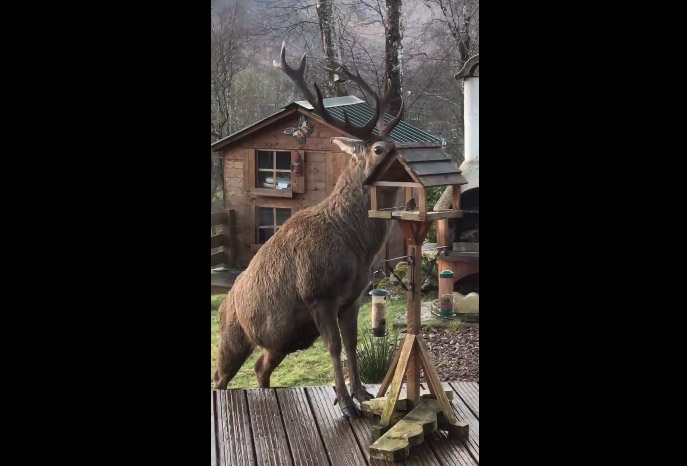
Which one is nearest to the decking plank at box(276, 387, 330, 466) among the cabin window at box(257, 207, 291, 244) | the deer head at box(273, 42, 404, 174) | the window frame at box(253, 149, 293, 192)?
the cabin window at box(257, 207, 291, 244)

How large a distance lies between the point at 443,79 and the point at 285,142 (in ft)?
2.40

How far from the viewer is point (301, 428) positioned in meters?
3.30

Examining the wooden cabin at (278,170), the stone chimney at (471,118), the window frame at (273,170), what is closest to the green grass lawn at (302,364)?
the wooden cabin at (278,170)

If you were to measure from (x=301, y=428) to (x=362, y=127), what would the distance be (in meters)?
1.23

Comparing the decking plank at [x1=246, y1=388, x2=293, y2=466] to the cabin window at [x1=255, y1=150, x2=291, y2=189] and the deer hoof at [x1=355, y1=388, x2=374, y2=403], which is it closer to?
the deer hoof at [x1=355, y1=388, x2=374, y2=403]

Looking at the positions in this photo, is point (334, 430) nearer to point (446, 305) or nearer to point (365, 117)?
point (446, 305)

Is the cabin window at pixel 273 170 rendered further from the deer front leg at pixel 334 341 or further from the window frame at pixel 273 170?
the deer front leg at pixel 334 341

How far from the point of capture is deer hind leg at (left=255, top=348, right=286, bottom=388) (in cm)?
354

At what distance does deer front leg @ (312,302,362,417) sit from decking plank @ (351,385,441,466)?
2.3 inches

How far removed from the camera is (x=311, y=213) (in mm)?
3426

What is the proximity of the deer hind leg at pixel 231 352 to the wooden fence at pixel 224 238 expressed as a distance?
0.94 feet

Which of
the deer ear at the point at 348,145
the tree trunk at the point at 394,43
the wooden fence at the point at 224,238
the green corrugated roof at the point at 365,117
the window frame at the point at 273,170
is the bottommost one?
the wooden fence at the point at 224,238

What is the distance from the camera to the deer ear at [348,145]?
3.27m

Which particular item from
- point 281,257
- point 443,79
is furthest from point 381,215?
point 443,79
